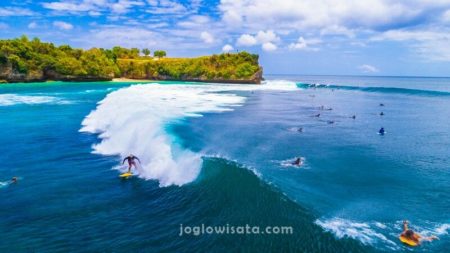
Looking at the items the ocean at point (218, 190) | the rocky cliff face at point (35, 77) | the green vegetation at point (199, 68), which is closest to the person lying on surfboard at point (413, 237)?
the ocean at point (218, 190)

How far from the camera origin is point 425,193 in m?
17.5

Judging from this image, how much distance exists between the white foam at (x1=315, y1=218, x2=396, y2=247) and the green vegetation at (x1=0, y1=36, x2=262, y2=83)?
377ft

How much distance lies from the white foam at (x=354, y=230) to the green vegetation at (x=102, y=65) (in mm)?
115056

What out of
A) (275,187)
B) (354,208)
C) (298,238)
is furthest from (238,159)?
(298,238)

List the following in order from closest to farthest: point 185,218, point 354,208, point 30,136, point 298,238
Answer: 1. point 298,238
2. point 185,218
3. point 354,208
4. point 30,136

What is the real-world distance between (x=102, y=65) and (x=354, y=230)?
447 feet

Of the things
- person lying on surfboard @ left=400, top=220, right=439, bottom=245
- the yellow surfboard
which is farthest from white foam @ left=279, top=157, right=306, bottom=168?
the yellow surfboard

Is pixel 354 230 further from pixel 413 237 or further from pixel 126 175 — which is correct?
pixel 126 175

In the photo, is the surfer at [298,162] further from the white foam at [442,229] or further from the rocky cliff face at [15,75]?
the rocky cliff face at [15,75]

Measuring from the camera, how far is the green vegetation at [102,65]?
10912 centimetres

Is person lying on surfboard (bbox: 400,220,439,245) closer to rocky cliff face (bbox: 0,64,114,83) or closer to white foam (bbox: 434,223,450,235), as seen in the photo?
white foam (bbox: 434,223,450,235)

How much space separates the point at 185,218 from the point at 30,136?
23.6m

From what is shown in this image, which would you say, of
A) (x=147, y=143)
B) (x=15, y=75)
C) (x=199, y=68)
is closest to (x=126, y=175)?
(x=147, y=143)

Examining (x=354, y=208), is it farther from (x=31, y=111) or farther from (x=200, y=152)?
(x=31, y=111)
